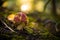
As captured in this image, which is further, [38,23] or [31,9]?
[31,9]

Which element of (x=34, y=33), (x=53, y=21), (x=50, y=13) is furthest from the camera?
(x=50, y=13)

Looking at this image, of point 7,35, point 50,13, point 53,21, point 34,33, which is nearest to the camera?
point 7,35

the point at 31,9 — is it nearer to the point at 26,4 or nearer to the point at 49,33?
the point at 26,4

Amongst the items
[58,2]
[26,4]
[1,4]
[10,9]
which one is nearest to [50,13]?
[58,2]

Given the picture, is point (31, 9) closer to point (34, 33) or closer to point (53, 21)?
point (53, 21)

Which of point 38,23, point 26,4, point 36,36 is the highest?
point 26,4

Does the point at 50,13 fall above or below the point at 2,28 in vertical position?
above

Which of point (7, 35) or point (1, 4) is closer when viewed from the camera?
point (7, 35)

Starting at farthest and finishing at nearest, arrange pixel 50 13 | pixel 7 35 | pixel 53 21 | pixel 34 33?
1. pixel 50 13
2. pixel 53 21
3. pixel 34 33
4. pixel 7 35

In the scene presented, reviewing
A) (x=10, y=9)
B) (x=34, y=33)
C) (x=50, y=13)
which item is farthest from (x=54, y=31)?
(x=10, y=9)
